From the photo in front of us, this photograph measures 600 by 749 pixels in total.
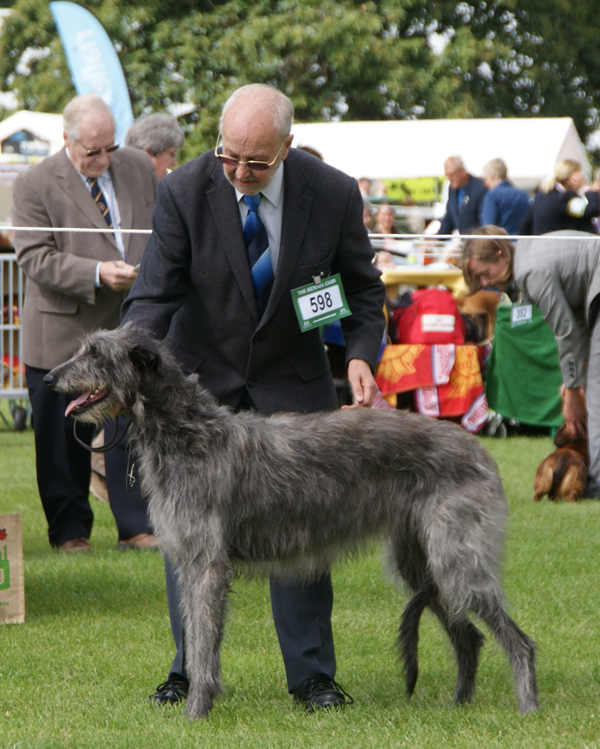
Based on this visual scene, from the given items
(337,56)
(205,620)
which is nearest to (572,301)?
(205,620)

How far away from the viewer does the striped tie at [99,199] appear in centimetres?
585

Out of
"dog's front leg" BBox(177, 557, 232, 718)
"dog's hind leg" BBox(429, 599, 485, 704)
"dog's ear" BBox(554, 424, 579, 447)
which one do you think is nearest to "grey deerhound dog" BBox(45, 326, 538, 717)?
"dog's front leg" BBox(177, 557, 232, 718)

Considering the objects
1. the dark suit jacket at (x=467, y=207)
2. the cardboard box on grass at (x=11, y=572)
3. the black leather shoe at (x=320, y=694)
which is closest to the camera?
the black leather shoe at (x=320, y=694)

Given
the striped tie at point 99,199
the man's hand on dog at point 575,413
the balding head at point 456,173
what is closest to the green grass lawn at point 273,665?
the man's hand on dog at point 575,413

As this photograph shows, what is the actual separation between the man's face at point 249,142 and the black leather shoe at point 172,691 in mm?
1917

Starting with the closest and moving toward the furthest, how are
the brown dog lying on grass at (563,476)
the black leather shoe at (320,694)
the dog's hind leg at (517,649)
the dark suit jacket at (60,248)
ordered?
the dog's hind leg at (517,649), the black leather shoe at (320,694), the dark suit jacket at (60,248), the brown dog lying on grass at (563,476)

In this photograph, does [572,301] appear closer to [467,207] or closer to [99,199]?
[99,199]

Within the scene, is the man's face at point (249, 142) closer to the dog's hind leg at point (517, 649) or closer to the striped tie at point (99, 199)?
the dog's hind leg at point (517, 649)

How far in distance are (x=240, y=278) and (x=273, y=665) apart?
1722mm

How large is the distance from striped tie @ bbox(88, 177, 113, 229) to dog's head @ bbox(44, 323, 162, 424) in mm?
2653

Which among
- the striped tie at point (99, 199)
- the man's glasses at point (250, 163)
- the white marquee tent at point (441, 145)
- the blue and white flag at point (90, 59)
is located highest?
the blue and white flag at point (90, 59)

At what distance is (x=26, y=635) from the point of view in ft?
15.3

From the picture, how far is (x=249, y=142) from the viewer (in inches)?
133

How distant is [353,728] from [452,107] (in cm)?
2238
